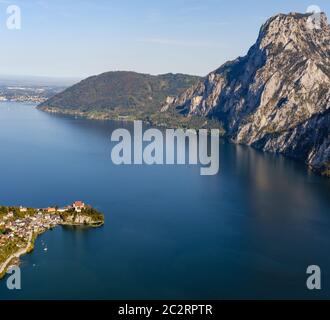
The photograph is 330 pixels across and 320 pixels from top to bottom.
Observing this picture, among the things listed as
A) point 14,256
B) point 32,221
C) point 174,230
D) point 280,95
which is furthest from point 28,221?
point 280,95

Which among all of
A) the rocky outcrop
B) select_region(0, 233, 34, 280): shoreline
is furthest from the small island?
the rocky outcrop

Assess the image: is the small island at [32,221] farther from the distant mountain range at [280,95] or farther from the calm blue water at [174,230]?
the distant mountain range at [280,95]

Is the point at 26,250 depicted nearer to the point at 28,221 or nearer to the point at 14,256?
the point at 14,256

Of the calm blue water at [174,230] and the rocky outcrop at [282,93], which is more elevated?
the rocky outcrop at [282,93]

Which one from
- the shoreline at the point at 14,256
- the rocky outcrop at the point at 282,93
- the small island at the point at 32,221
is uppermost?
the rocky outcrop at the point at 282,93

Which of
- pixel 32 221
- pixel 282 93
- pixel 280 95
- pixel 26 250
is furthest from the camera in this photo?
pixel 280 95

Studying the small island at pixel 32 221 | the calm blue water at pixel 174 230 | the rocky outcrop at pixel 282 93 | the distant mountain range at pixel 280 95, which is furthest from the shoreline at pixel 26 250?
the rocky outcrop at pixel 282 93
